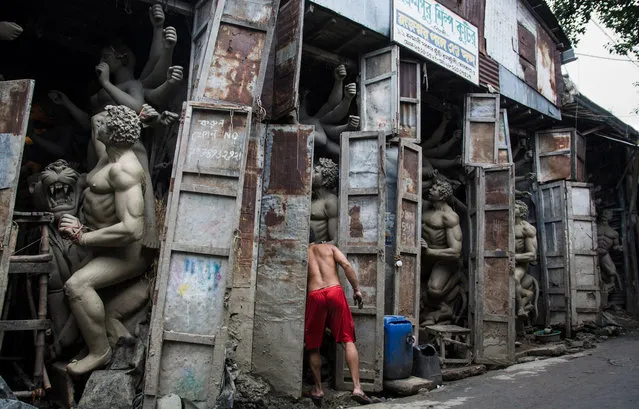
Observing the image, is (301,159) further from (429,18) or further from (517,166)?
(517,166)

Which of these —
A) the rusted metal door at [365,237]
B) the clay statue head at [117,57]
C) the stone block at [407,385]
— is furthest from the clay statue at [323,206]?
the clay statue head at [117,57]

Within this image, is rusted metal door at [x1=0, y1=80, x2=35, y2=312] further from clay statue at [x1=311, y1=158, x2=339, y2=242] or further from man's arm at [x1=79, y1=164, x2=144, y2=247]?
clay statue at [x1=311, y1=158, x2=339, y2=242]

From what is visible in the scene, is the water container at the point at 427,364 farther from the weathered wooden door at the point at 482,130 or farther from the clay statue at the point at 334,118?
the weathered wooden door at the point at 482,130

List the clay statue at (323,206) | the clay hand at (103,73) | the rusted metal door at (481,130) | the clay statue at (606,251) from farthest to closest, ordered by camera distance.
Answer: the clay statue at (606,251)
the rusted metal door at (481,130)
the clay statue at (323,206)
the clay hand at (103,73)

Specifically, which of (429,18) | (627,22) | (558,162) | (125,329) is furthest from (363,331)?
(627,22)

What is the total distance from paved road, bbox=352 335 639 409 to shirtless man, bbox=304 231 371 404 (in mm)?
625

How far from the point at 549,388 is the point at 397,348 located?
170cm

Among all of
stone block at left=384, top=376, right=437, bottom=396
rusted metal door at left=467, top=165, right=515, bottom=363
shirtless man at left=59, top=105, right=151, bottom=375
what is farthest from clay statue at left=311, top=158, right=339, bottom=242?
rusted metal door at left=467, top=165, right=515, bottom=363

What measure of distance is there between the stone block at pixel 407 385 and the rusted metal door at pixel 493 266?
7.45 feet

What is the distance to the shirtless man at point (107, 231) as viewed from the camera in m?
4.80

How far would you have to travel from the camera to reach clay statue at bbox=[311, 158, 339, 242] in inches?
278

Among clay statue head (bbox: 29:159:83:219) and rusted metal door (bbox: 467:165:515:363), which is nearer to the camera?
clay statue head (bbox: 29:159:83:219)

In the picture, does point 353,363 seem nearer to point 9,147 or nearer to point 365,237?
point 365,237

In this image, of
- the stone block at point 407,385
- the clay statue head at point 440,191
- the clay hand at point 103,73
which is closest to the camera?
the stone block at point 407,385
